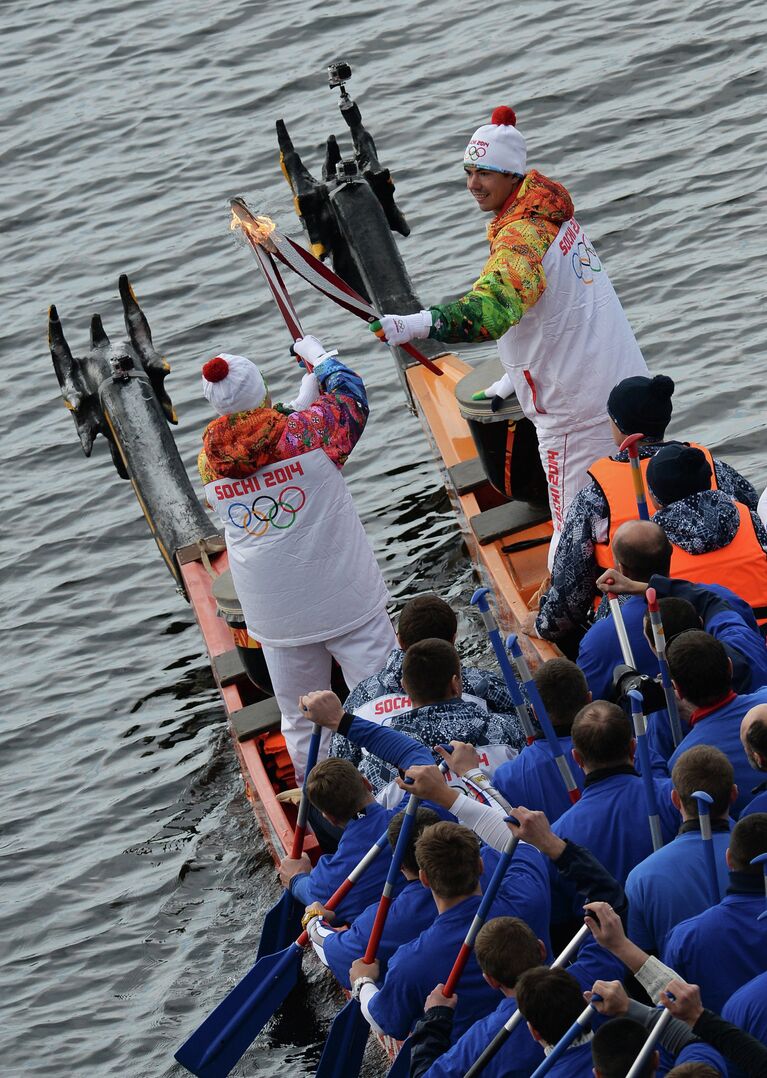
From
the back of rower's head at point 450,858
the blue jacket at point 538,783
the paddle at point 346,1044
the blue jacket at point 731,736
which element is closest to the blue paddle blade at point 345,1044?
the paddle at point 346,1044

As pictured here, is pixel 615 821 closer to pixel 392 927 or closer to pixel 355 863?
pixel 392 927

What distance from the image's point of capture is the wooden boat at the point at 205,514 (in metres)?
7.92

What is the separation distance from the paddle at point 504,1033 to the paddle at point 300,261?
3334mm

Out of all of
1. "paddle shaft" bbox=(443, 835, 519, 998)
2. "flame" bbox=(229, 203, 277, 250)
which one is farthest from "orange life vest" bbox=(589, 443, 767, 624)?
"flame" bbox=(229, 203, 277, 250)

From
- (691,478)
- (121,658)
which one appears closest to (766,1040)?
(691,478)

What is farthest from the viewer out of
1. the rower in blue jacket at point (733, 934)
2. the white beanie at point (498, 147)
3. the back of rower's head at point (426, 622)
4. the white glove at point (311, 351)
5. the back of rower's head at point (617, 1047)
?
the white glove at point (311, 351)

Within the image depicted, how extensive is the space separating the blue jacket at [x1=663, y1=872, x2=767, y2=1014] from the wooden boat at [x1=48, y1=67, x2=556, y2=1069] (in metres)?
2.89

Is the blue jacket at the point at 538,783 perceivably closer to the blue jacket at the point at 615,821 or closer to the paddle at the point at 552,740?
the paddle at the point at 552,740

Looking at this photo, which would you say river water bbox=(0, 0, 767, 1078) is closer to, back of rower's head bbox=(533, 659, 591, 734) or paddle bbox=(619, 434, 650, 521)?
back of rower's head bbox=(533, 659, 591, 734)

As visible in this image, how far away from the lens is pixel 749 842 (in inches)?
165

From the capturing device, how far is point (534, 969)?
4.13 meters

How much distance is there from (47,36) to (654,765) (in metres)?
15.1

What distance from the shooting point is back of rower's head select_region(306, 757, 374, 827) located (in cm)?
545

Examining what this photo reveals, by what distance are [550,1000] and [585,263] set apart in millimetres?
3610
